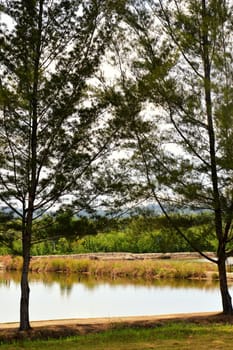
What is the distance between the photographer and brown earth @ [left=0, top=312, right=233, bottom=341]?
10047mm

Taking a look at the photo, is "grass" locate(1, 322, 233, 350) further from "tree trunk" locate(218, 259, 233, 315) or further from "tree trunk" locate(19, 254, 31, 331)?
"tree trunk" locate(218, 259, 233, 315)

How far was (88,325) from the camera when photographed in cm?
1085

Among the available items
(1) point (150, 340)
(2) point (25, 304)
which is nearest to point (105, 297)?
(2) point (25, 304)

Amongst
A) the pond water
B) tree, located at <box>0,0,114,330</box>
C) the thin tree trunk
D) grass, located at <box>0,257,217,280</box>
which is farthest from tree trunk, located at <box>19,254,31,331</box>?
grass, located at <box>0,257,217,280</box>

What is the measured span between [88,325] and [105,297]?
7253 millimetres

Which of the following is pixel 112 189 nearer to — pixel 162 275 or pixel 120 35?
pixel 120 35

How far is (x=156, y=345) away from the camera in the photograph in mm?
8625

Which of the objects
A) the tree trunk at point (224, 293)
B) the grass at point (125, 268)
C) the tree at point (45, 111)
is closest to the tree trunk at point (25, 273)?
the tree at point (45, 111)

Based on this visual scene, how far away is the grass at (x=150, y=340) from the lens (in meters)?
8.52

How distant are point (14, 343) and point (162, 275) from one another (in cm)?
1630

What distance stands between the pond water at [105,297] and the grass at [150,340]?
459 cm

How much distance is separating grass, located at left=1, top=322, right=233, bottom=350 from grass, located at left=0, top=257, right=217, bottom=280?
1472cm

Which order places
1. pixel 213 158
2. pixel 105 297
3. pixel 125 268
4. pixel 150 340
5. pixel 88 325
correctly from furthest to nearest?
pixel 125 268 < pixel 105 297 < pixel 213 158 < pixel 88 325 < pixel 150 340

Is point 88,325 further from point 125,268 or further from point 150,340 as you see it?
point 125,268
